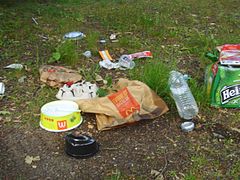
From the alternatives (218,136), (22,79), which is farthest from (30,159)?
(218,136)

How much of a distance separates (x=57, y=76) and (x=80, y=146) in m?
1.01

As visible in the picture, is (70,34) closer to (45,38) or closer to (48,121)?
(45,38)

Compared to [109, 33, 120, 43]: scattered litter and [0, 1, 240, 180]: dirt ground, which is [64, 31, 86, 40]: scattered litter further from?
[0, 1, 240, 180]: dirt ground

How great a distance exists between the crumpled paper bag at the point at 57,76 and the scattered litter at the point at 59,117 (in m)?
0.47

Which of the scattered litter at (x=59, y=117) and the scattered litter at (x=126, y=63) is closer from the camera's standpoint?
the scattered litter at (x=59, y=117)

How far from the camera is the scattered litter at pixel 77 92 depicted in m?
3.10

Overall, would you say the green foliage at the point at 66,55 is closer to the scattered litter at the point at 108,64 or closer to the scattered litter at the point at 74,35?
the scattered litter at the point at 108,64

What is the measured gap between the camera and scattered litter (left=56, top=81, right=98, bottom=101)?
10.2ft

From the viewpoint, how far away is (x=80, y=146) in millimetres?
2514

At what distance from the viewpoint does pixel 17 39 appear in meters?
4.26

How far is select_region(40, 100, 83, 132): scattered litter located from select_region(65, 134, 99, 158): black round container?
0.69 ft

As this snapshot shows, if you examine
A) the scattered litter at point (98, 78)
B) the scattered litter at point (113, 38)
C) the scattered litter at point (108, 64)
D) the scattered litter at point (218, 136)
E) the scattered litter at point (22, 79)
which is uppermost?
the scattered litter at point (113, 38)

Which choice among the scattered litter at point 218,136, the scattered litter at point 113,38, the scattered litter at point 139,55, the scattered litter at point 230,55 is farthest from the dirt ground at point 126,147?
the scattered litter at point 113,38

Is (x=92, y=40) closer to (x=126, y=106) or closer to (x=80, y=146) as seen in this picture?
(x=126, y=106)
